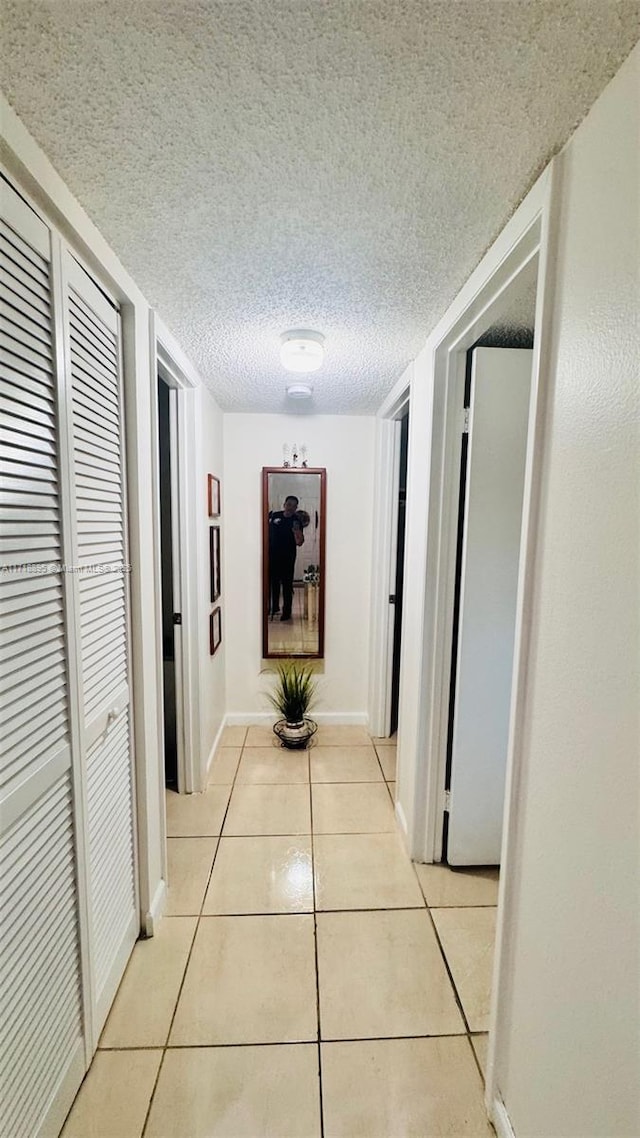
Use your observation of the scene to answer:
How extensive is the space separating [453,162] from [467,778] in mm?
1946

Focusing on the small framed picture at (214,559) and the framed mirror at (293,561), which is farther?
the framed mirror at (293,561)

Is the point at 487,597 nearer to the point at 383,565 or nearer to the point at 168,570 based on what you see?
the point at 383,565

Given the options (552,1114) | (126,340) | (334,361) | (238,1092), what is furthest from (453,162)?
(238,1092)

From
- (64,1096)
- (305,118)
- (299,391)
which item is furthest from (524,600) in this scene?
(299,391)

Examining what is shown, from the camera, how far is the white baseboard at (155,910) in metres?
1.53

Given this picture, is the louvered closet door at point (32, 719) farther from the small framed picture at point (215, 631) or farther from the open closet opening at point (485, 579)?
the small framed picture at point (215, 631)

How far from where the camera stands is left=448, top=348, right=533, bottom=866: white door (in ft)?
5.34

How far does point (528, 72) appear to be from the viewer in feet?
2.30

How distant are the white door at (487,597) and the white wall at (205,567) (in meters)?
1.29

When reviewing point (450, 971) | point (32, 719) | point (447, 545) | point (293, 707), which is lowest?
point (450, 971)

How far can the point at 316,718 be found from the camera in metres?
3.17

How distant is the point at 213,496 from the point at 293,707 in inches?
57.0

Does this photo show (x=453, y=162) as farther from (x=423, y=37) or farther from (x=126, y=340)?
(x=126, y=340)

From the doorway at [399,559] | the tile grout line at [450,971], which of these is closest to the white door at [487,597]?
the tile grout line at [450,971]
